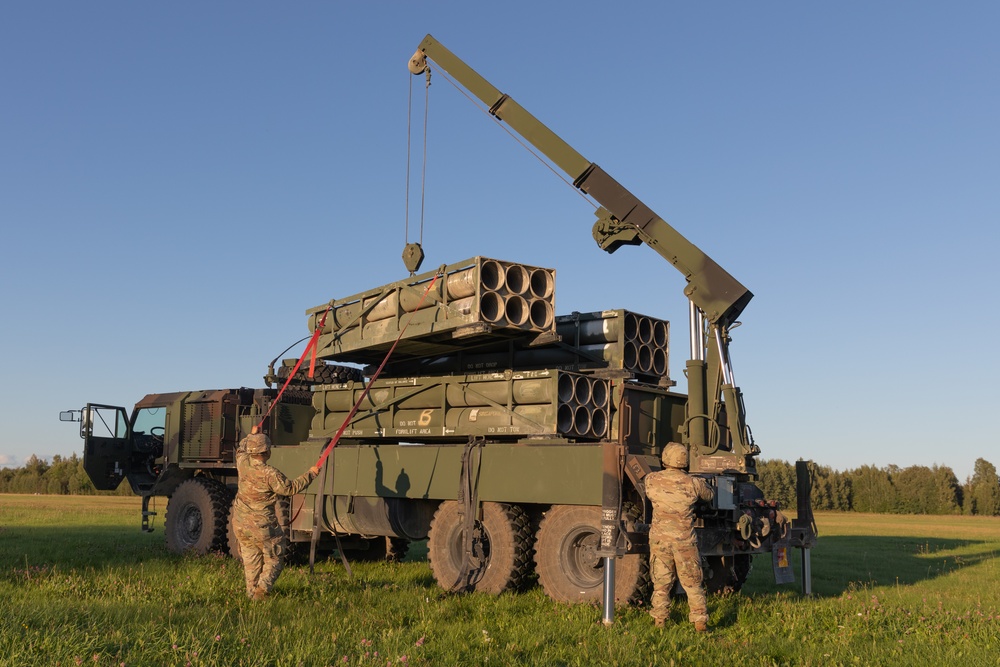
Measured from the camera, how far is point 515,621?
7.96 meters

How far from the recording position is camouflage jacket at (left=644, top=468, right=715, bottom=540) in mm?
8312

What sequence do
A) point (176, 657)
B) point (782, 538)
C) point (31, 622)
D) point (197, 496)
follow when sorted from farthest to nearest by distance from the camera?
1. point (197, 496)
2. point (782, 538)
3. point (31, 622)
4. point (176, 657)

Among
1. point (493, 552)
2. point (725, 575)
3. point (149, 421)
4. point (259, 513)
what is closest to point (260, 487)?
point (259, 513)

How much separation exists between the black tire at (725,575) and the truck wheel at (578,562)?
152cm

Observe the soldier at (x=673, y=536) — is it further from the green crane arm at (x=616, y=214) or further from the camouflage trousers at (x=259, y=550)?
the camouflage trousers at (x=259, y=550)

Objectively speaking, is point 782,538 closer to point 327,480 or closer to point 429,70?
point 327,480

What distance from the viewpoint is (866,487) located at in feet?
227

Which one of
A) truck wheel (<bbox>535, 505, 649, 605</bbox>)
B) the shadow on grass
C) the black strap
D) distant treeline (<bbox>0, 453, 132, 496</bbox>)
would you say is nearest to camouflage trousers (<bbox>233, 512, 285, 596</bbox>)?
the black strap

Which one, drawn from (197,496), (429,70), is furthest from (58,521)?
(429,70)

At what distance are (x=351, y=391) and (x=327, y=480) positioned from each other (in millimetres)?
1242

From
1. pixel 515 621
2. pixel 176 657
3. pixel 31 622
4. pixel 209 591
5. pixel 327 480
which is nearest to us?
pixel 176 657

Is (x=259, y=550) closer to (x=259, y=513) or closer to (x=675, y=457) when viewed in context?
(x=259, y=513)

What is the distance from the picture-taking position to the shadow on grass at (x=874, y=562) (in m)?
12.9

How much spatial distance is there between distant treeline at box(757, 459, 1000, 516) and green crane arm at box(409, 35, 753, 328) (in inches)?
2255
